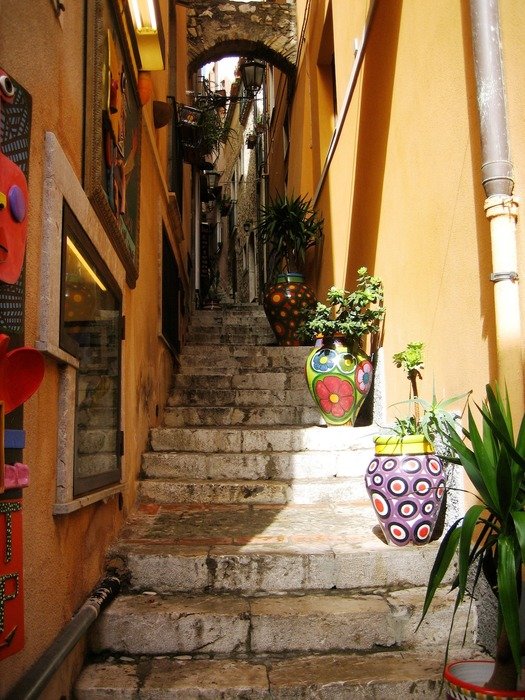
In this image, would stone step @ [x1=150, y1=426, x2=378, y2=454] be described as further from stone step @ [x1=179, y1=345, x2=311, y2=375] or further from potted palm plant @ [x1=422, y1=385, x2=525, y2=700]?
potted palm plant @ [x1=422, y1=385, x2=525, y2=700]

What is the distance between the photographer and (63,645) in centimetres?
187

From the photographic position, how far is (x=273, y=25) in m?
9.84

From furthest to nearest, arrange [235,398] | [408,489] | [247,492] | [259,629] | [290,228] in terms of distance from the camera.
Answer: [290,228], [235,398], [247,492], [408,489], [259,629]

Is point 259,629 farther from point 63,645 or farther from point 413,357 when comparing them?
point 413,357

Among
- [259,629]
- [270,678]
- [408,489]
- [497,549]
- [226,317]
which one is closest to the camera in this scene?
[497,549]

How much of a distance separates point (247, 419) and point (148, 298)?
124cm

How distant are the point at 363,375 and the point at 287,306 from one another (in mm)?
2322

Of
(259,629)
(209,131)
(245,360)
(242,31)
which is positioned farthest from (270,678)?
(242,31)

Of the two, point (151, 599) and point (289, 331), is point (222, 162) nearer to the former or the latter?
point (289, 331)

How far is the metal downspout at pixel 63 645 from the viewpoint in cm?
156

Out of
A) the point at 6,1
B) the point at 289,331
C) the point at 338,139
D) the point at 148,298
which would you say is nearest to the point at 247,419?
the point at 148,298

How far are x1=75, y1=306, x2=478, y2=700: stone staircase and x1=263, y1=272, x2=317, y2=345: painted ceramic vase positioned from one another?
2569 mm

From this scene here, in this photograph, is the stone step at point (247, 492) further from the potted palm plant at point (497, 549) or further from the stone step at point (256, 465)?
the potted palm plant at point (497, 549)

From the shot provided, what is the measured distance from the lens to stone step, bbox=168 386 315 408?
17.4ft
